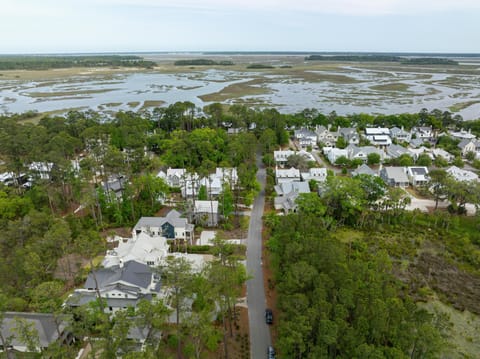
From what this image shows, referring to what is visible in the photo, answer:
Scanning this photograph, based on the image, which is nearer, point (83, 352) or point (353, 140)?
point (83, 352)

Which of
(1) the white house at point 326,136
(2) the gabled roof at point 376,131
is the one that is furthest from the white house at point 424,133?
(1) the white house at point 326,136

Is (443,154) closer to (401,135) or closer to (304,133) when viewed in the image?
(401,135)

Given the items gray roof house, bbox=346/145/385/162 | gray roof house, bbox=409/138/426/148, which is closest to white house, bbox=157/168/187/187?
gray roof house, bbox=346/145/385/162

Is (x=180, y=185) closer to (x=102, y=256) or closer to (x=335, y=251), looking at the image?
(x=102, y=256)

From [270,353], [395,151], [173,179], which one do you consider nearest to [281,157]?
[173,179]

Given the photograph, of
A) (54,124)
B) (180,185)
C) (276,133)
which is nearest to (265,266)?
(180,185)

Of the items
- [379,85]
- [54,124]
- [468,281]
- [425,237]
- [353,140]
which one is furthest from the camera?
[379,85]

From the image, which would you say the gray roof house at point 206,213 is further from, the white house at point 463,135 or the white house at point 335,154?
the white house at point 463,135

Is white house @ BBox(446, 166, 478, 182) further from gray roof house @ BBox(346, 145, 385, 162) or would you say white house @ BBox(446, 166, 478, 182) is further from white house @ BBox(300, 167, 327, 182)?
white house @ BBox(300, 167, 327, 182)
